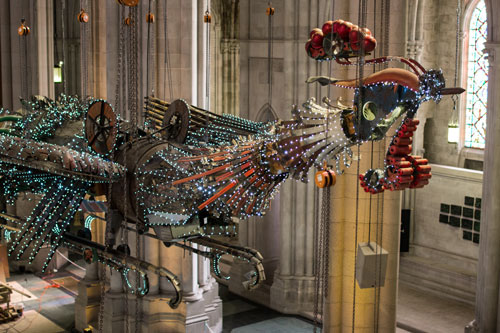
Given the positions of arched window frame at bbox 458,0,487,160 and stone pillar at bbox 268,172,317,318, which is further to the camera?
arched window frame at bbox 458,0,487,160

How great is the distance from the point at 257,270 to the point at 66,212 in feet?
7.09

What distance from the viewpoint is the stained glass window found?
65.8ft

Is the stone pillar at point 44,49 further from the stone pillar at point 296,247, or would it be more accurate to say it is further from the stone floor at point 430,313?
the stone floor at point 430,313

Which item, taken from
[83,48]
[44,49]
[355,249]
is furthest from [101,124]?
[44,49]

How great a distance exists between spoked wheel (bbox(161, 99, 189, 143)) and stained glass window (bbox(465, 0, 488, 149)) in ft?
41.5

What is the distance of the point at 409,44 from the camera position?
2070 cm

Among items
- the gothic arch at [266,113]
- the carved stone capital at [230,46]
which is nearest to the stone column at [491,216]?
the gothic arch at [266,113]

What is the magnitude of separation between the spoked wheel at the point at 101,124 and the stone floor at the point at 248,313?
8.56 m

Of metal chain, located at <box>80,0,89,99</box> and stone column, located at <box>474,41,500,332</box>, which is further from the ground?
metal chain, located at <box>80,0,89,99</box>

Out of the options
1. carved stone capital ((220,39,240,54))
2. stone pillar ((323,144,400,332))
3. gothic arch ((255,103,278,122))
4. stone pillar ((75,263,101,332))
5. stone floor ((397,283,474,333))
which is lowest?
stone floor ((397,283,474,333))

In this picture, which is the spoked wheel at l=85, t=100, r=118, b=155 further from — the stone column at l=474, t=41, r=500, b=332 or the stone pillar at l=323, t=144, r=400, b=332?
the stone column at l=474, t=41, r=500, b=332

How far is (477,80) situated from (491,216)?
769cm

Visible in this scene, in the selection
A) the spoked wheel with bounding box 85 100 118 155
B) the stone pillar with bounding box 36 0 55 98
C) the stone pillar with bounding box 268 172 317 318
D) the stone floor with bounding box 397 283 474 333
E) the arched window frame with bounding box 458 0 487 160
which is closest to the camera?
the spoked wheel with bounding box 85 100 118 155

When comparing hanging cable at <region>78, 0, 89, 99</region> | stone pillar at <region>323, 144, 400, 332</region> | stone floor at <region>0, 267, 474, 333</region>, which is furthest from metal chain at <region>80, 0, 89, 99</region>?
stone floor at <region>0, 267, 474, 333</region>
